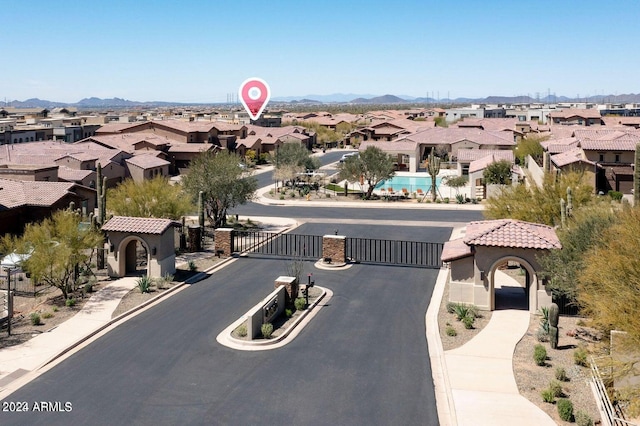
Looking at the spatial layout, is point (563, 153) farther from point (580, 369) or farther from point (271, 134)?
point (271, 134)

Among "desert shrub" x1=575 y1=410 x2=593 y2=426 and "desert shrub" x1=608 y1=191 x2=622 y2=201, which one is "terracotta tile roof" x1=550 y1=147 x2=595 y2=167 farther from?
"desert shrub" x1=575 y1=410 x2=593 y2=426

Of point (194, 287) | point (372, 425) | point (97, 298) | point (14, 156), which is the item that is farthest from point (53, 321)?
point (14, 156)

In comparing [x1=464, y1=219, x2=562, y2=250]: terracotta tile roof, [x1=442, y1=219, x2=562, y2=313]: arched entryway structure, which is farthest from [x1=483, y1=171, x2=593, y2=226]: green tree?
[x1=442, y1=219, x2=562, y2=313]: arched entryway structure

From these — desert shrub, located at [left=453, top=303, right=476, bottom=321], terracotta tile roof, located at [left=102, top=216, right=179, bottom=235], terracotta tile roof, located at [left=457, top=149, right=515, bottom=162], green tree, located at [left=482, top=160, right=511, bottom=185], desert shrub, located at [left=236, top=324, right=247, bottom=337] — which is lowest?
desert shrub, located at [left=236, top=324, right=247, bottom=337]

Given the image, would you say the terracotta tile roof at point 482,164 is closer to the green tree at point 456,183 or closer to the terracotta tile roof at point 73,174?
the green tree at point 456,183

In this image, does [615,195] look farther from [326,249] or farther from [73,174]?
[73,174]

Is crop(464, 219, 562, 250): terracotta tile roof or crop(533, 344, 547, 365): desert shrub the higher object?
crop(464, 219, 562, 250): terracotta tile roof

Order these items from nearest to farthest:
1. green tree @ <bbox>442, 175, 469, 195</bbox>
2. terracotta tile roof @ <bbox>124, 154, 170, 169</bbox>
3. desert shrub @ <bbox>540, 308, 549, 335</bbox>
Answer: desert shrub @ <bbox>540, 308, 549, 335</bbox> < green tree @ <bbox>442, 175, 469, 195</bbox> < terracotta tile roof @ <bbox>124, 154, 170, 169</bbox>
